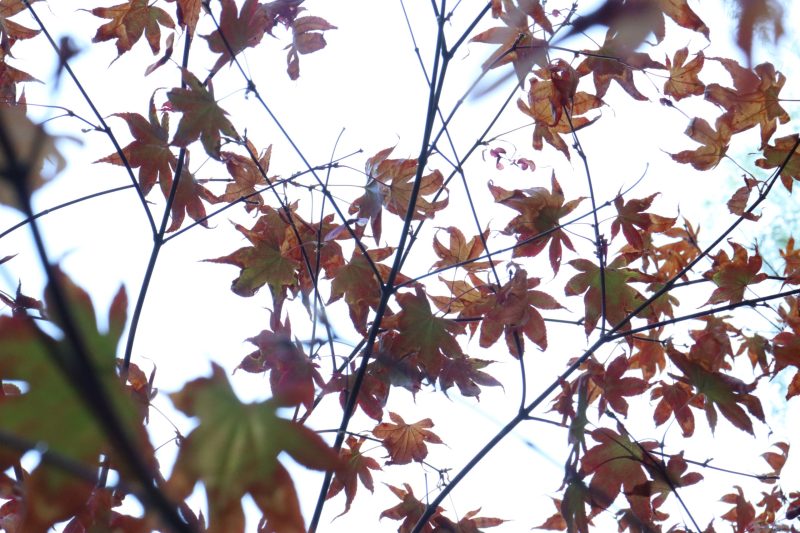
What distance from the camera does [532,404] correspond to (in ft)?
3.00

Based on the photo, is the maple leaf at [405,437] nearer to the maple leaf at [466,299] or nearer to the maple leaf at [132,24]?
the maple leaf at [466,299]

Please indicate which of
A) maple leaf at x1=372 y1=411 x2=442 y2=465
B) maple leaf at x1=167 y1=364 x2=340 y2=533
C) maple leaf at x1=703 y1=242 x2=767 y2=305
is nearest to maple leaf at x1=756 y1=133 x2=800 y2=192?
maple leaf at x1=703 y1=242 x2=767 y2=305

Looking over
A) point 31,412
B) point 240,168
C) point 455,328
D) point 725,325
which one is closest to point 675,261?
point 725,325

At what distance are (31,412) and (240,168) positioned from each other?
33.1 inches

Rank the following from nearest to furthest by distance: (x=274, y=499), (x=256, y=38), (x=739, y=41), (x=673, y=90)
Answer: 1. (x=739, y=41)
2. (x=274, y=499)
3. (x=256, y=38)
4. (x=673, y=90)

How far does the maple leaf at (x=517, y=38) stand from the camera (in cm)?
88

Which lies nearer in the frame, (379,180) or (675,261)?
(379,180)

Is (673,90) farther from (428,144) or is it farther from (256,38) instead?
(256,38)

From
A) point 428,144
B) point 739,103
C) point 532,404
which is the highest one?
point 739,103

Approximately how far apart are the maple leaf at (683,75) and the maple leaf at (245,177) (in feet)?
2.15

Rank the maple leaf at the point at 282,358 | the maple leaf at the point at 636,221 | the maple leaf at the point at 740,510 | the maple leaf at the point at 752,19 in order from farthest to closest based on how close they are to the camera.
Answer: the maple leaf at the point at 740,510 < the maple leaf at the point at 636,221 < the maple leaf at the point at 282,358 < the maple leaf at the point at 752,19

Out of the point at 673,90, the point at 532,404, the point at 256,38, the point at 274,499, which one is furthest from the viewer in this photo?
the point at 673,90

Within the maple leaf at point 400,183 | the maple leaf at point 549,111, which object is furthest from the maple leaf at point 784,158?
the maple leaf at point 400,183

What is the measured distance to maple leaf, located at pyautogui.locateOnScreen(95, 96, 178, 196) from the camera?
1026mm
